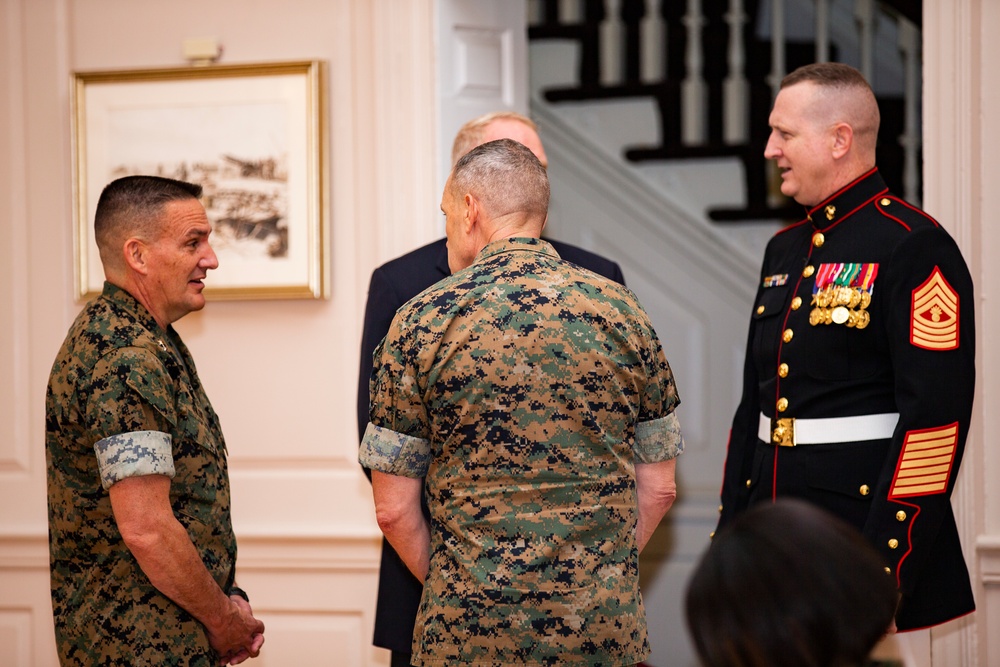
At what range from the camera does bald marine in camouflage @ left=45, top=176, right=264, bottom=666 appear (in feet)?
6.22

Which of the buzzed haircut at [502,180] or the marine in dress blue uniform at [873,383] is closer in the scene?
the buzzed haircut at [502,180]

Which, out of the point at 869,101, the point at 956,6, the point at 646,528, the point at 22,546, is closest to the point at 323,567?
the point at 22,546

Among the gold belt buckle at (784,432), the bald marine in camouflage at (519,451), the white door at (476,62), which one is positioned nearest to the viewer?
the bald marine in camouflage at (519,451)

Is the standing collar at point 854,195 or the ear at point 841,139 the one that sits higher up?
the ear at point 841,139

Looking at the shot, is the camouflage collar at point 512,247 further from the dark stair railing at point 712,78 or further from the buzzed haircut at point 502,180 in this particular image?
the dark stair railing at point 712,78

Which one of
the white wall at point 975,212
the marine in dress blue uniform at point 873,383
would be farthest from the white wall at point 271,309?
the white wall at point 975,212

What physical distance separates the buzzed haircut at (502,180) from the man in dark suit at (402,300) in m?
0.54

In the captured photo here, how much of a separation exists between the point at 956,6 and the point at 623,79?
5.97 feet

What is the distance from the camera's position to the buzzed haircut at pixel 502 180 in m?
1.83

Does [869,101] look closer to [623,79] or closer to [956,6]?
[956,6]

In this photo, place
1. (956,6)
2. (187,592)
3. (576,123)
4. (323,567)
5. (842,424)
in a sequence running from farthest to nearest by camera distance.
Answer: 1. (576,123)
2. (323,567)
3. (956,6)
4. (842,424)
5. (187,592)

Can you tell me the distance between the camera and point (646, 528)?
198cm

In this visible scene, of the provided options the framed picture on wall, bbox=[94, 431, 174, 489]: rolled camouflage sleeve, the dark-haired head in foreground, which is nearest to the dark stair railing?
the framed picture on wall

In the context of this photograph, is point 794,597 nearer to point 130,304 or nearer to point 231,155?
point 130,304
